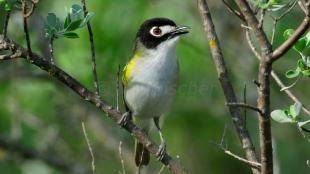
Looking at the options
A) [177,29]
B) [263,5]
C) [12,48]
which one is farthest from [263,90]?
[177,29]

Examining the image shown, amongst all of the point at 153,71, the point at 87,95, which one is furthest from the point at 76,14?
the point at 153,71

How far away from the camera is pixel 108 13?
8.18 metres

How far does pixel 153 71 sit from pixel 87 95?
1.84 metres

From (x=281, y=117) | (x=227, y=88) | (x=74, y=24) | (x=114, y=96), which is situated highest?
(x=74, y=24)

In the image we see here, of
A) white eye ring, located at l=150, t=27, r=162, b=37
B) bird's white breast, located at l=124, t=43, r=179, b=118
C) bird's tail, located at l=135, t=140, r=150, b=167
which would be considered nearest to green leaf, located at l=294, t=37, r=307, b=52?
bird's white breast, located at l=124, t=43, r=179, b=118

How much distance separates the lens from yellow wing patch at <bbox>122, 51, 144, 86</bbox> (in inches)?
238

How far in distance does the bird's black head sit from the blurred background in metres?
1.43

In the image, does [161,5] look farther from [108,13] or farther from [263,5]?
[263,5]

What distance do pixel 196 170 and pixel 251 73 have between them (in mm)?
1594

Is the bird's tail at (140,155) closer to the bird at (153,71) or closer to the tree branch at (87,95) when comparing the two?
the bird at (153,71)

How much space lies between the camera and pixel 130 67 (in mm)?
6062

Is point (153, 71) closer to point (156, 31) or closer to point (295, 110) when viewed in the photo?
point (156, 31)

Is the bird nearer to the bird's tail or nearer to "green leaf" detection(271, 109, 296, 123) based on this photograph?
the bird's tail

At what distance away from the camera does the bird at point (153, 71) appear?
5930 mm
